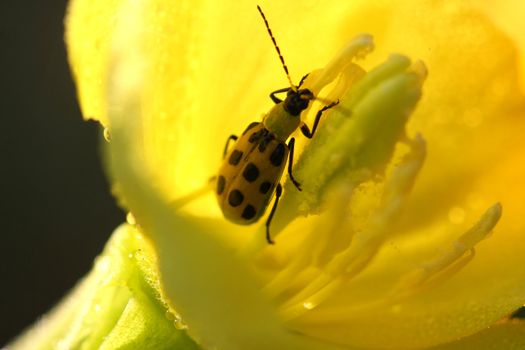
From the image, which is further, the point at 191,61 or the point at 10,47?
the point at 10,47

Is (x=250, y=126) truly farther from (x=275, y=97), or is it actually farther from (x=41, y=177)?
(x=41, y=177)

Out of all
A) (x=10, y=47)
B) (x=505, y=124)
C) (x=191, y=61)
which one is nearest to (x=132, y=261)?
(x=191, y=61)


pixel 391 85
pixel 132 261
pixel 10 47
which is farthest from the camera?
pixel 10 47

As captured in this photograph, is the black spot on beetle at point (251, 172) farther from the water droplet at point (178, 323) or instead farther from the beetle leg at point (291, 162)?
the water droplet at point (178, 323)

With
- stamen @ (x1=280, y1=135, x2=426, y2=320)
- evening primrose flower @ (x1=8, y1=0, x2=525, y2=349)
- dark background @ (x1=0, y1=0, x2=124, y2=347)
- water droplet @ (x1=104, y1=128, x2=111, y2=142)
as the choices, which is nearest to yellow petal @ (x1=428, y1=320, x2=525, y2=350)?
evening primrose flower @ (x1=8, y1=0, x2=525, y2=349)

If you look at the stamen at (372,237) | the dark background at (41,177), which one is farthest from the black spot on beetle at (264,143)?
the dark background at (41,177)

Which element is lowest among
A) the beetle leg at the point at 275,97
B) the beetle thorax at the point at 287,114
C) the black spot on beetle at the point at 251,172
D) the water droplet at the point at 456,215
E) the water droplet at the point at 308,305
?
the water droplet at the point at 308,305

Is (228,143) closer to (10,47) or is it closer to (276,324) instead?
(276,324)
